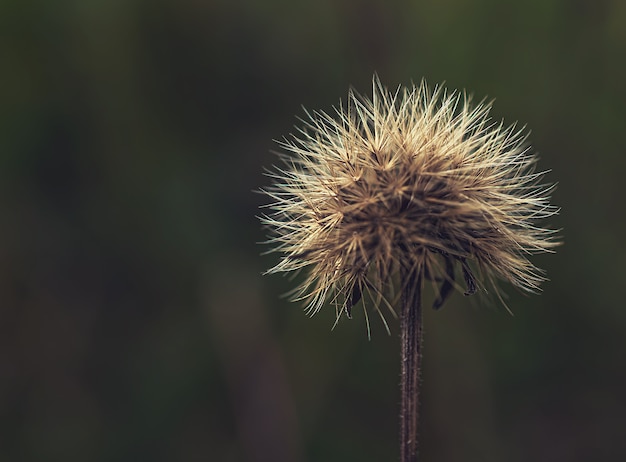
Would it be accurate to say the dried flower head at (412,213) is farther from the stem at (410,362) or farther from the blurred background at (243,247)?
the blurred background at (243,247)

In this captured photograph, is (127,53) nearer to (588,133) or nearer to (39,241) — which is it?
(39,241)

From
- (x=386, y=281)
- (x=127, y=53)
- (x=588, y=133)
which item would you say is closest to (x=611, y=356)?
(x=588, y=133)

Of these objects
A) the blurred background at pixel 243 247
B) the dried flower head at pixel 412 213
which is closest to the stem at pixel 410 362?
the dried flower head at pixel 412 213

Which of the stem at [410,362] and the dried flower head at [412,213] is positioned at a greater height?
the dried flower head at [412,213]

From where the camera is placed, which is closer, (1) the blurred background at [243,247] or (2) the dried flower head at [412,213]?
(2) the dried flower head at [412,213]

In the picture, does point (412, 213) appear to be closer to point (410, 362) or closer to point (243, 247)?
point (410, 362)
